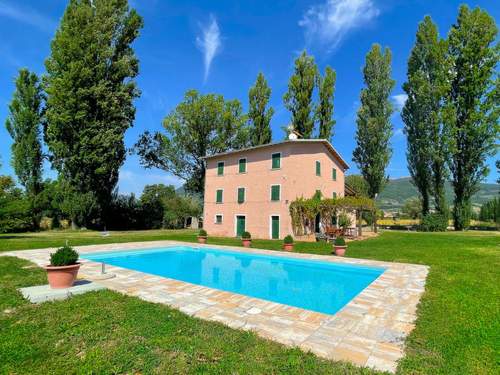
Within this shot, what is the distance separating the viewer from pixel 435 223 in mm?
24672

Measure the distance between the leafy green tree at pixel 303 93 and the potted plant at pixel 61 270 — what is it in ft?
69.7

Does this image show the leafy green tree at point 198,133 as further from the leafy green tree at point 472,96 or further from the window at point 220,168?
the leafy green tree at point 472,96

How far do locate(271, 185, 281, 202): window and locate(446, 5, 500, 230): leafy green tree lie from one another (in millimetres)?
16199

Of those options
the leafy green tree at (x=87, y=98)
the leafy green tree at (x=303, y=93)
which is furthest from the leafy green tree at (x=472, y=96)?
the leafy green tree at (x=87, y=98)

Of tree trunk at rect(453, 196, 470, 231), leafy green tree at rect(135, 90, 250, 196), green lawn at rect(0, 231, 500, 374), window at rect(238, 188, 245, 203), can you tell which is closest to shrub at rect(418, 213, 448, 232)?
tree trunk at rect(453, 196, 470, 231)

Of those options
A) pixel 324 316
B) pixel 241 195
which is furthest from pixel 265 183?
pixel 324 316

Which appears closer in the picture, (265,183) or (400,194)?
(265,183)

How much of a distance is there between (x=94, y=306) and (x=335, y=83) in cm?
2555

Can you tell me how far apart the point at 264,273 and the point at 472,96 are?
83.4ft

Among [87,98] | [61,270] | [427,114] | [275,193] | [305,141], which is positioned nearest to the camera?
[61,270]

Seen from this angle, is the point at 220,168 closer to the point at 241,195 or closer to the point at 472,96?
the point at 241,195

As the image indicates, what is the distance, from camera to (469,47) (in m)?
23.1

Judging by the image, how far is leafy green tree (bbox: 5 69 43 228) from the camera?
79.3ft

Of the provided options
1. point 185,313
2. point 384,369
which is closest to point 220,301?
point 185,313
